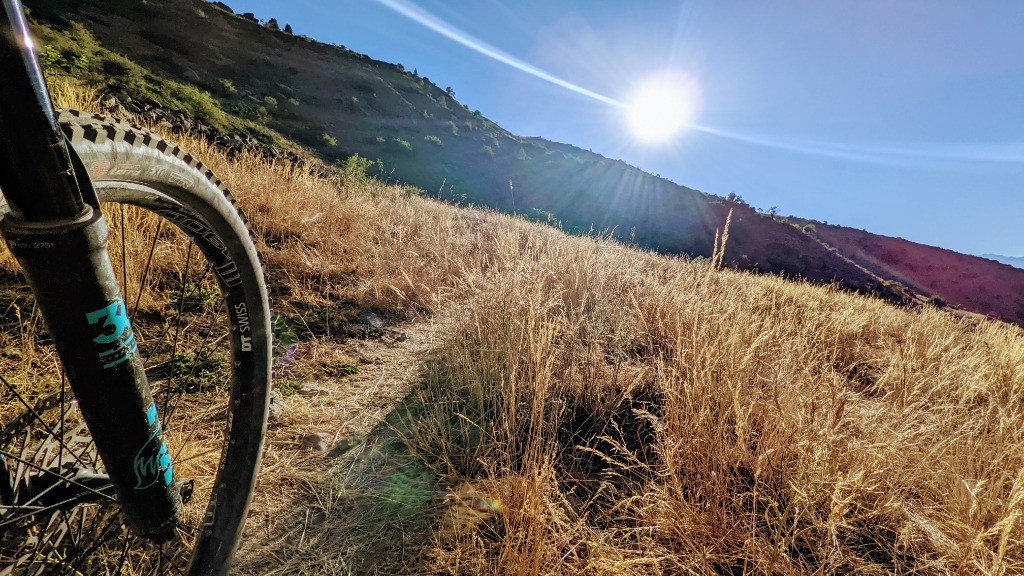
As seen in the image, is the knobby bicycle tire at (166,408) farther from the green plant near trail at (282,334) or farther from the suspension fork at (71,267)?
the green plant near trail at (282,334)

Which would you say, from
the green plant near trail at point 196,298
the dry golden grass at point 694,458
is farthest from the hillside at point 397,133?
the dry golden grass at point 694,458

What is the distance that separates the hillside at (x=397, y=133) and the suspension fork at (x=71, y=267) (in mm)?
20078

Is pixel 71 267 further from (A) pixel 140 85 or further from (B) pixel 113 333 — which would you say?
(A) pixel 140 85

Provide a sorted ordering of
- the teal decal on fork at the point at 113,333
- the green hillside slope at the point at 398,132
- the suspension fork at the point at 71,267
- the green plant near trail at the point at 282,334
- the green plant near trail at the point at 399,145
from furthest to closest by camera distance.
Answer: the green plant near trail at the point at 399,145 < the green hillside slope at the point at 398,132 < the green plant near trail at the point at 282,334 < the teal decal on fork at the point at 113,333 < the suspension fork at the point at 71,267

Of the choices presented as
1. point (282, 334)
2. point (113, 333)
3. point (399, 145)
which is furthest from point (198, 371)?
point (399, 145)

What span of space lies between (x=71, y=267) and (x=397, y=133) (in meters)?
35.8

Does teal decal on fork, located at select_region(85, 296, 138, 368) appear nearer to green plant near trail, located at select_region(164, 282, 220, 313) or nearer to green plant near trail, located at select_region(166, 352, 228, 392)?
green plant near trail, located at select_region(166, 352, 228, 392)

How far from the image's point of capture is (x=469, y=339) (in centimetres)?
299

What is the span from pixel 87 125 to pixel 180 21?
45265 millimetres

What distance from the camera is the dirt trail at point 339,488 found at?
1500 millimetres

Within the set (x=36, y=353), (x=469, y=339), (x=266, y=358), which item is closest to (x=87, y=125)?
(x=266, y=358)

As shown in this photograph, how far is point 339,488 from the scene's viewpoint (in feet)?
5.97

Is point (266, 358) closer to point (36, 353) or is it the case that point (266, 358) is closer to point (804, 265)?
point (36, 353)

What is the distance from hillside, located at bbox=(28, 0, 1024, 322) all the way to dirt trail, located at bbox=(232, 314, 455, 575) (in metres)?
18.8
